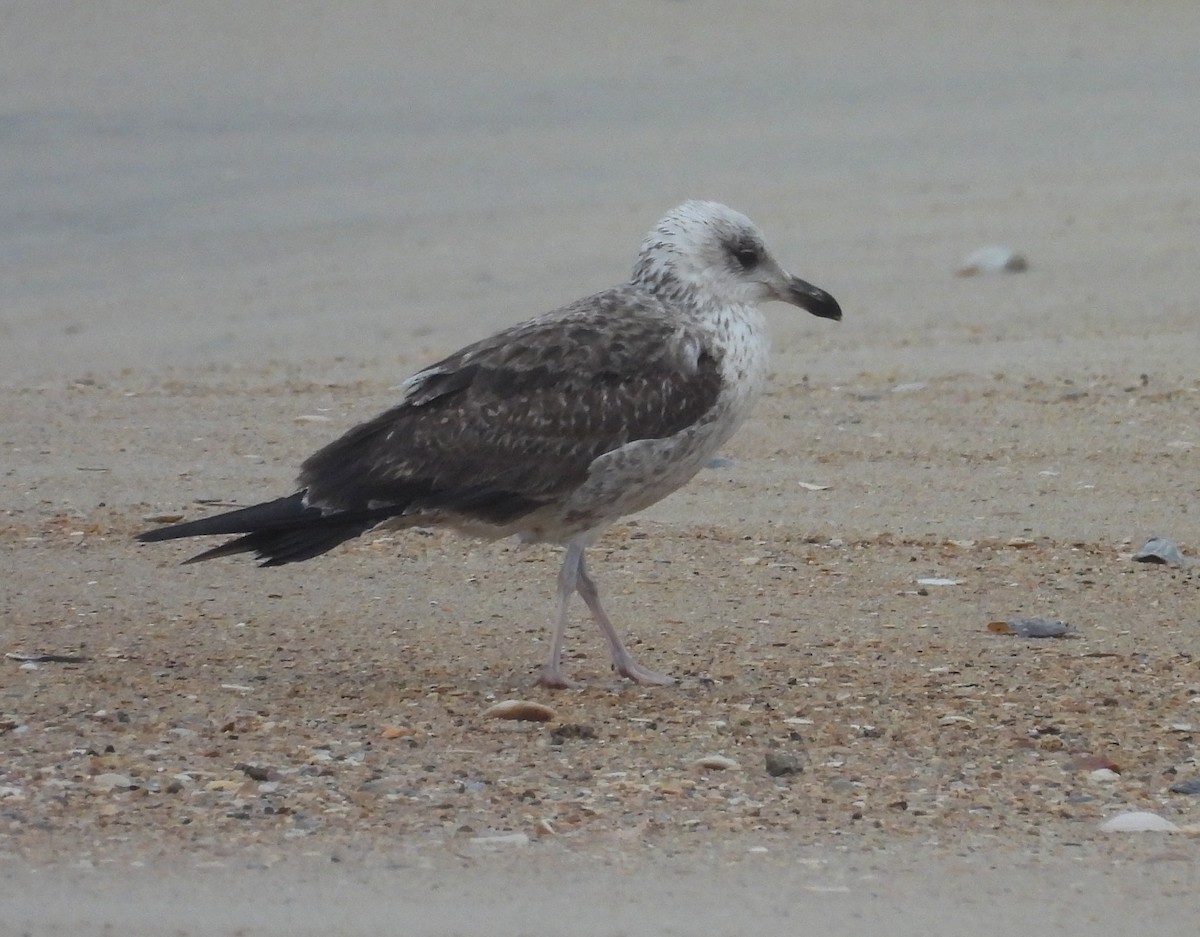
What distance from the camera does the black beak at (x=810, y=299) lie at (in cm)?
679

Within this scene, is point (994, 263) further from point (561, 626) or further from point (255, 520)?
point (255, 520)

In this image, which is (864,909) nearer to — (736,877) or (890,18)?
(736,877)

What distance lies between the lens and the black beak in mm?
6789

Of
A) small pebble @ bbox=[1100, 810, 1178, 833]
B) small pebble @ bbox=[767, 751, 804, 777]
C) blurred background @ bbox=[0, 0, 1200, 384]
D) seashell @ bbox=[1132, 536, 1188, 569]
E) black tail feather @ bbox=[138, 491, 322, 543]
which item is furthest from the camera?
blurred background @ bbox=[0, 0, 1200, 384]

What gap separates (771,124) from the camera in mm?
18641

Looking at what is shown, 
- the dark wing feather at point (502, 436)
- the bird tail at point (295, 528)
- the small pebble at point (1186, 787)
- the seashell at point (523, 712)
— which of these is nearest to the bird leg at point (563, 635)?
the dark wing feather at point (502, 436)

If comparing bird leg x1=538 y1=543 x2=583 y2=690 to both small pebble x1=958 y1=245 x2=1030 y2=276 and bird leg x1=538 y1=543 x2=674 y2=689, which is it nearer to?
bird leg x1=538 y1=543 x2=674 y2=689

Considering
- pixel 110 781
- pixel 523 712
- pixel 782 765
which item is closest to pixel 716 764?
pixel 782 765

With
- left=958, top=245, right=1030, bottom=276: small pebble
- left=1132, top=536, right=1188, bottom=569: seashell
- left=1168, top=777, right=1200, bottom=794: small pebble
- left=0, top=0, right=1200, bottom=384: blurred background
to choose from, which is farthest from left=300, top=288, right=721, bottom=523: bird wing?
left=958, top=245, right=1030, bottom=276: small pebble

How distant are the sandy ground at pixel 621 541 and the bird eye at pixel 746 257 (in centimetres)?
107

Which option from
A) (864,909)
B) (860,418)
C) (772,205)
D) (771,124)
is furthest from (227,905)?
(771,124)

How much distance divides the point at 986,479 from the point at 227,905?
198 inches

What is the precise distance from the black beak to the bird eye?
0.15 metres

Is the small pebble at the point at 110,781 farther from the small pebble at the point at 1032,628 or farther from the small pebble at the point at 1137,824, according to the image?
the small pebble at the point at 1032,628
